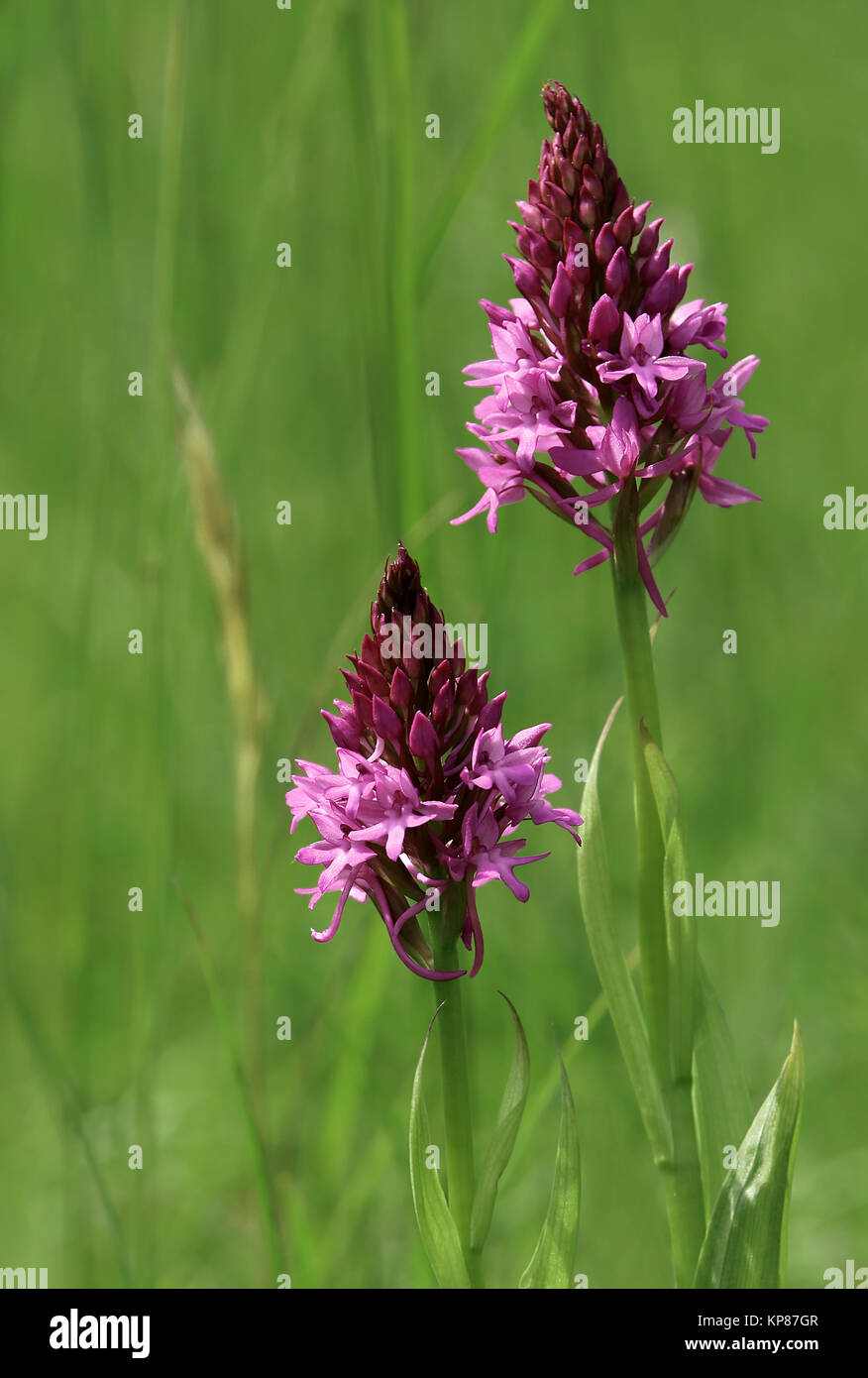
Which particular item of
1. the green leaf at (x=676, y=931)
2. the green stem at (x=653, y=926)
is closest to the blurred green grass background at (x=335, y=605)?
the green stem at (x=653, y=926)

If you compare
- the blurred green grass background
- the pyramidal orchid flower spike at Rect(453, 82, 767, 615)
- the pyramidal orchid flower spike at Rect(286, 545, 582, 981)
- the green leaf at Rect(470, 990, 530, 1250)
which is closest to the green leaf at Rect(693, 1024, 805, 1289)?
the green leaf at Rect(470, 990, 530, 1250)

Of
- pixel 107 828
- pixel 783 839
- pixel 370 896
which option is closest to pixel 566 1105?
pixel 370 896

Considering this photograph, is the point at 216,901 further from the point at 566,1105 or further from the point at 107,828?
the point at 566,1105

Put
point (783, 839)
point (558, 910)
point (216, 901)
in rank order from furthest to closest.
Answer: point (216, 901) → point (783, 839) → point (558, 910)

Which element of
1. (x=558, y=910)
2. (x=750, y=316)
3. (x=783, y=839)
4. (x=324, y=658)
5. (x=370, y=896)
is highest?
(x=750, y=316)

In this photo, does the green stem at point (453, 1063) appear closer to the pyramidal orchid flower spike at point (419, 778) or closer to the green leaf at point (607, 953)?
the pyramidal orchid flower spike at point (419, 778)

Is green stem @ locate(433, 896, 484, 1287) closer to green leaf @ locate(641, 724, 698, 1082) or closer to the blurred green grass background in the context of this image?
green leaf @ locate(641, 724, 698, 1082)
